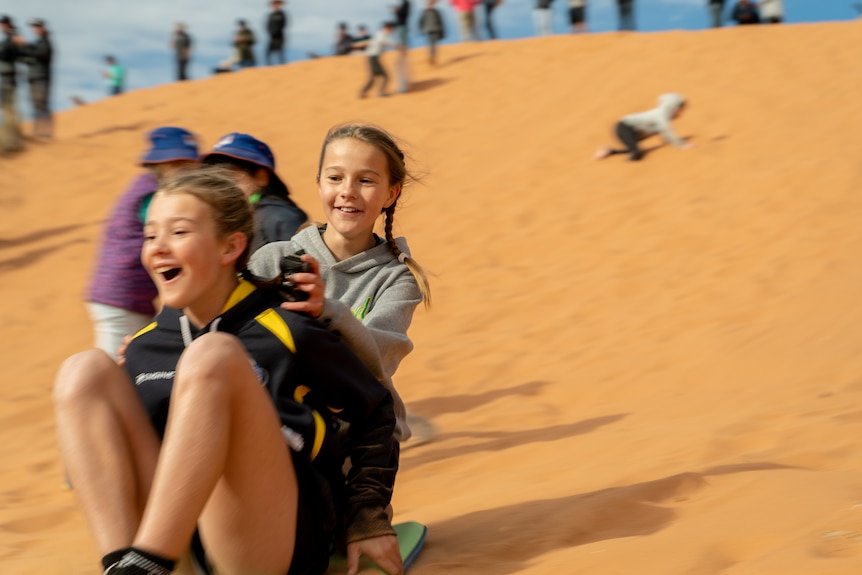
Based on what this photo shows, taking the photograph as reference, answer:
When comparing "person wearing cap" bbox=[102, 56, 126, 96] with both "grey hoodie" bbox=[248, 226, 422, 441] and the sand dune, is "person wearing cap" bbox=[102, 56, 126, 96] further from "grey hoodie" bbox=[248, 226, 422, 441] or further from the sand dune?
"grey hoodie" bbox=[248, 226, 422, 441]

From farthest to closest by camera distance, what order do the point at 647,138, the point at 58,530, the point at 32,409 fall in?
the point at 647,138 → the point at 32,409 → the point at 58,530

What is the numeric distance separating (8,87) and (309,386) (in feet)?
42.4

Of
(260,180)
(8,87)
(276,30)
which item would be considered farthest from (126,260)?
(276,30)

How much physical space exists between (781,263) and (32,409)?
226 inches

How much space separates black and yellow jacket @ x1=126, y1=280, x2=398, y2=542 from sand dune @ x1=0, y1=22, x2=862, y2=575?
1.20ft

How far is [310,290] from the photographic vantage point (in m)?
2.34

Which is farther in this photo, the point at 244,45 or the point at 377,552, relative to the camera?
the point at 244,45

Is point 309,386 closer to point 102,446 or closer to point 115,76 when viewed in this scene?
point 102,446

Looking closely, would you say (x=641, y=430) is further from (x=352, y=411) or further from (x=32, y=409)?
(x=32, y=409)

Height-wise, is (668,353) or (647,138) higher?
(647,138)

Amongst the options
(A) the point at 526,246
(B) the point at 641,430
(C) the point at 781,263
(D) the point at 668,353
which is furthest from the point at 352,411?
(A) the point at 526,246

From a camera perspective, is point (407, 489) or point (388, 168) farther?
point (407, 489)

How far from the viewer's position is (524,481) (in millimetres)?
4117

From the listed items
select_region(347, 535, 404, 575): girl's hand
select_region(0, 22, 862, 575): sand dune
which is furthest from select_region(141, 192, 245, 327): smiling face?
select_region(0, 22, 862, 575): sand dune
